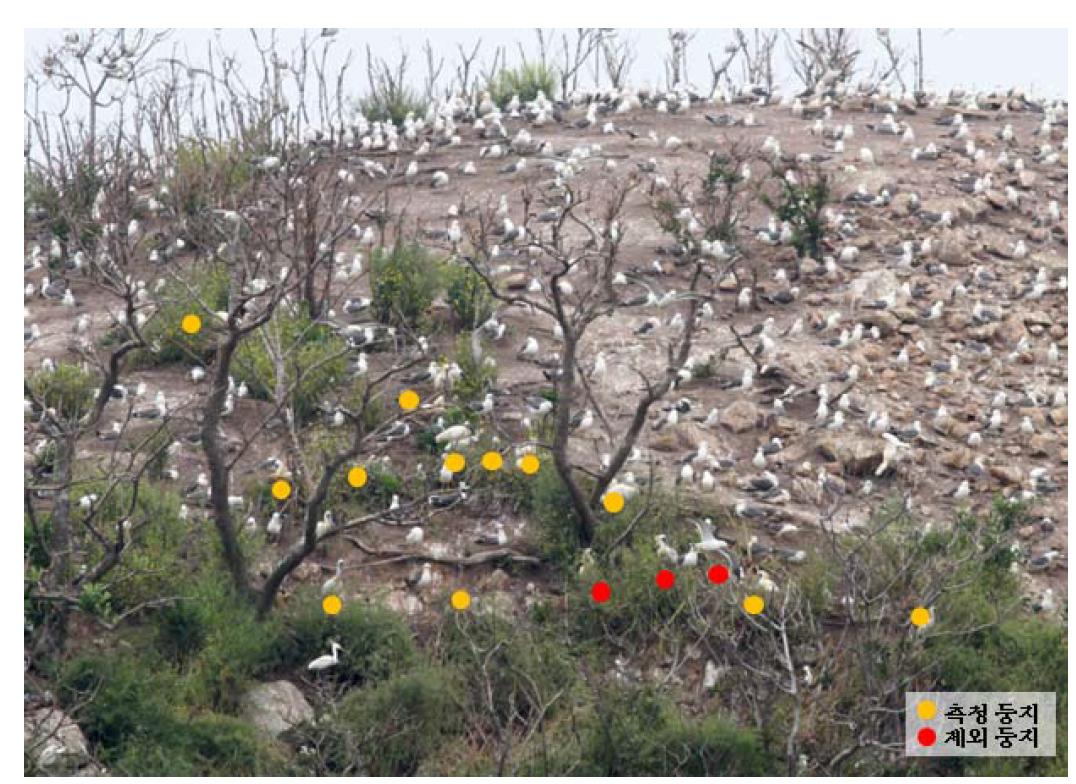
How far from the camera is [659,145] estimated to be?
86.1ft

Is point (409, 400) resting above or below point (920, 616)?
above

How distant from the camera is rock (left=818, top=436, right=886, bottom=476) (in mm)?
19391

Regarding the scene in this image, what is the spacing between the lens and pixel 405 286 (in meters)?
21.2

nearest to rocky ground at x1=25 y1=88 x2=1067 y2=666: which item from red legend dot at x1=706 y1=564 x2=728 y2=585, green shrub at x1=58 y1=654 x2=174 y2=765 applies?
red legend dot at x1=706 y1=564 x2=728 y2=585

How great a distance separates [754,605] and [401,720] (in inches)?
117

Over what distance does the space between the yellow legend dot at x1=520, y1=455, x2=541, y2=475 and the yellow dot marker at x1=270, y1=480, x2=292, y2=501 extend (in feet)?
6.90

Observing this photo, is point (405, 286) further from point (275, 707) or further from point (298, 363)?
point (275, 707)

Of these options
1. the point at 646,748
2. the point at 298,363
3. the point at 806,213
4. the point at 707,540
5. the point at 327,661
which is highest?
the point at 806,213

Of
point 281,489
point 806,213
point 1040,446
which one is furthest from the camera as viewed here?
point 806,213

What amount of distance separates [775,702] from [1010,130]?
12.3 metres

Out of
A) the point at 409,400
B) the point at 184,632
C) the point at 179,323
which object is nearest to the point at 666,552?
the point at 409,400

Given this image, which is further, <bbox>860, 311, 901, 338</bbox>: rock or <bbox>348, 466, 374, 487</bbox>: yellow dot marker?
<bbox>860, 311, 901, 338</bbox>: rock

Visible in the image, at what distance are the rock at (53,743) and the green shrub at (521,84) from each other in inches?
603

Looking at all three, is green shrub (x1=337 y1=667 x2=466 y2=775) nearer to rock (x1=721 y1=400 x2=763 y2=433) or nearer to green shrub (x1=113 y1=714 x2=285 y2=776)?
green shrub (x1=113 y1=714 x2=285 y2=776)
